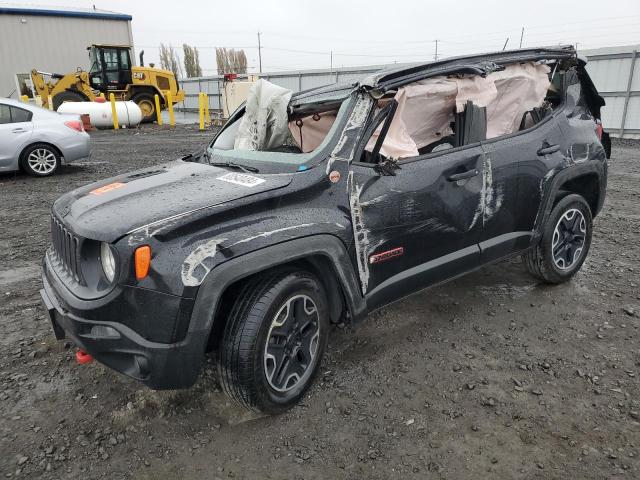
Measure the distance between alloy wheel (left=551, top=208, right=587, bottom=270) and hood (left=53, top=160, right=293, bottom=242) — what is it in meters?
2.50

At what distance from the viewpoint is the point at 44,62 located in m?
29.7

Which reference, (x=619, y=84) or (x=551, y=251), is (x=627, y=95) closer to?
(x=619, y=84)

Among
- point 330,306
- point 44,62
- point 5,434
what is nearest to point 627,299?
point 330,306

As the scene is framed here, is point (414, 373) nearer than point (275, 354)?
No

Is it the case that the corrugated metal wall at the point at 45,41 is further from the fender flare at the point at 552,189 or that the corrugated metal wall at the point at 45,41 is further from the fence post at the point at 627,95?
the fender flare at the point at 552,189

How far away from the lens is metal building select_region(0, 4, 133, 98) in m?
28.6

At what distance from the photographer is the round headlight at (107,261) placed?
2.26m

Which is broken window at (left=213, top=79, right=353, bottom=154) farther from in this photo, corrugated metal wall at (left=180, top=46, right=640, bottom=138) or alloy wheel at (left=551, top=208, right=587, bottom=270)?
corrugated metal wall at (left=180, top=46, right=640, bottom=138)

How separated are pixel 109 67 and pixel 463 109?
68.0 feet

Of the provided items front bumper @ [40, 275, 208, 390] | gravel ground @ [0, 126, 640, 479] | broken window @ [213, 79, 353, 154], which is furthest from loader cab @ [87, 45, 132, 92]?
front bumper @ [40, 275, 208, 390]

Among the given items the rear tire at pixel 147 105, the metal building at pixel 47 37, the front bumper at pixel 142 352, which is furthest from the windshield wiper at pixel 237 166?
the metal building at pixel 47 37

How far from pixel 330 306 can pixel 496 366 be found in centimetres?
115

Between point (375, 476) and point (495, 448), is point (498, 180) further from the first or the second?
point (375, 476)

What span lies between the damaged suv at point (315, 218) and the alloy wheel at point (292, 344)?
0.01 metres
